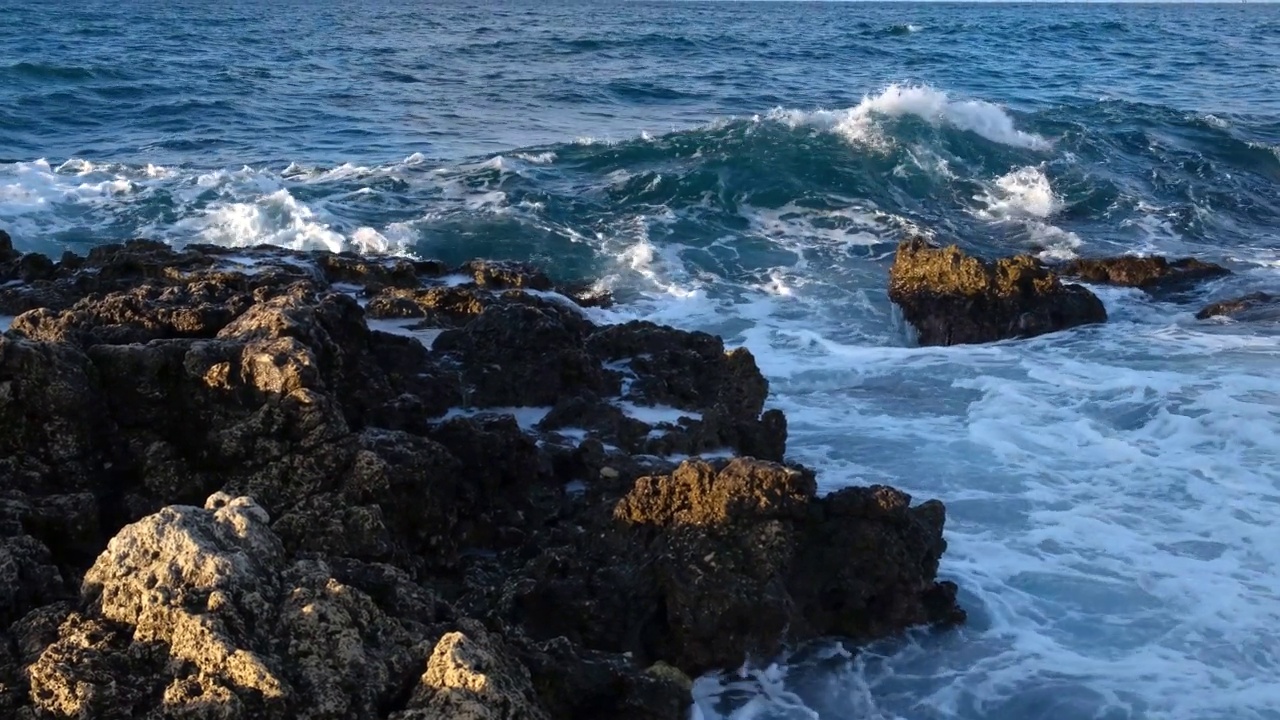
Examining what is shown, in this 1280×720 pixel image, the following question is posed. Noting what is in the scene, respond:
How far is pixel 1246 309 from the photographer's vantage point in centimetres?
1125

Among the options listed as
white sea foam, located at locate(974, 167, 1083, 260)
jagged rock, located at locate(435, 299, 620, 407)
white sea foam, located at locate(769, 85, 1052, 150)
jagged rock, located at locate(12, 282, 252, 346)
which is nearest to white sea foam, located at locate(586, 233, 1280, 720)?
jagged rock, located at locate(435, 299, 620, 407)

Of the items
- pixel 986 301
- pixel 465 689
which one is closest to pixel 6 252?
pixel 465 689

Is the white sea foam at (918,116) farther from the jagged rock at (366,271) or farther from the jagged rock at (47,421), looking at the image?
the jagged rock at (47,421)

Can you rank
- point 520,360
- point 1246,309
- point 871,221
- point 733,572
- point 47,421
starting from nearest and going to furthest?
point 47,421 → point 733,572 → point 520,360 → point 1246,309 → point 871,221

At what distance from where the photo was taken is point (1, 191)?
1498cm

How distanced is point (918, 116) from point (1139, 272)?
9.82m

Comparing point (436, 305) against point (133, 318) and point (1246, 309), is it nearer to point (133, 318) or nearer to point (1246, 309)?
point (133, 318)

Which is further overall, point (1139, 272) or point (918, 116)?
point (918, 116)

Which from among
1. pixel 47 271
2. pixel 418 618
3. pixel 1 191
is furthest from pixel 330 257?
pixel 1 191

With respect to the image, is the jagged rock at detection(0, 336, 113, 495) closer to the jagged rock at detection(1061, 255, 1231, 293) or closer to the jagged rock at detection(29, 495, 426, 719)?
the jagged rock at detection(29, 495, 426, 719)

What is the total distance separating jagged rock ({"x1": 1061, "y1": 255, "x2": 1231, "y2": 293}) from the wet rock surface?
638 centimetres

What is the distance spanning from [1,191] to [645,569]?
1318cm

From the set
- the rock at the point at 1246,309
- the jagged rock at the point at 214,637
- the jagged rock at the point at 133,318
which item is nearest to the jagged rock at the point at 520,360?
the jagged rock at the point at 133,318

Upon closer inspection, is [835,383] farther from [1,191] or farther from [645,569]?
[1,191]
